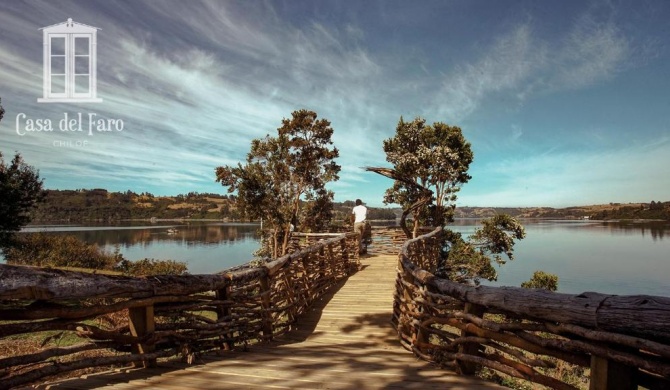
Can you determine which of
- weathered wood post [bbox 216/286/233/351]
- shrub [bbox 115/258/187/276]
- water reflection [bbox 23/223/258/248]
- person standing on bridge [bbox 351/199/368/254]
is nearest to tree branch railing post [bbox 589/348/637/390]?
weathered wood post [bbox 216/286/233/351]

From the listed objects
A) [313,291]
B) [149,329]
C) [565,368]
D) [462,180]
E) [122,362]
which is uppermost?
[462,180]

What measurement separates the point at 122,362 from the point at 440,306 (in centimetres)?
248

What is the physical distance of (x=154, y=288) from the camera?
2.62 m

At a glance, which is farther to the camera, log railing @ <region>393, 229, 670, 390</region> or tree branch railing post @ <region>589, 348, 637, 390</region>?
tree branch railing post @ <region>589, 348, 637, 390</region>

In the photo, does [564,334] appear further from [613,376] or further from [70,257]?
[70,257]

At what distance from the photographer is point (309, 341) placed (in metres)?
4.72

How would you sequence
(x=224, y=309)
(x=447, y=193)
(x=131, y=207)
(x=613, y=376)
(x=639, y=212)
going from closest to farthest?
(x=613, y=376)
(x=224, y=309)
(x=447, y=193)
(x=639, y=212)
(x=131, y=207)

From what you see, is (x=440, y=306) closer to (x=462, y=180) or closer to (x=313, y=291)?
(x=313, y=291)

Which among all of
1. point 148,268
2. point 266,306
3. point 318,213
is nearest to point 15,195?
point 148,268

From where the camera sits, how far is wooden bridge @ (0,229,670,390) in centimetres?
171

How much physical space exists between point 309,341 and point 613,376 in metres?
3.64

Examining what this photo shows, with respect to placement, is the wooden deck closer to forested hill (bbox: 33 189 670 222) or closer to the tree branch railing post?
the tree branch railing post

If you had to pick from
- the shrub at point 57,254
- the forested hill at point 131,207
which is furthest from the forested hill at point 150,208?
the shrub at point 57,254

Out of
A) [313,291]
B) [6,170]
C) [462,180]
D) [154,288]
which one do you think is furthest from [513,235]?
[6,170]
